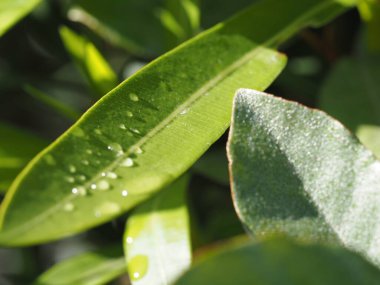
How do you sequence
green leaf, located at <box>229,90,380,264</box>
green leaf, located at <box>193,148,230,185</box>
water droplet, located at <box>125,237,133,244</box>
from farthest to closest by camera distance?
green leaf, located at <box>193,148,230,185</box>, water droplet, located at <box>125,237,133,244</box>, green leaf, located at <box>229,90,380,264</box>

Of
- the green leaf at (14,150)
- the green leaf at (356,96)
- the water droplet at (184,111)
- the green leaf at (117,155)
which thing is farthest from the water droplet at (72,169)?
the green leaf at (356,96)

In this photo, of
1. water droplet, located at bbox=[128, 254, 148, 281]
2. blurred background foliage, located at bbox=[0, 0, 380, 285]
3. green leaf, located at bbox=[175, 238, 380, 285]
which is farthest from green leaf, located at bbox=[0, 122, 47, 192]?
green leaf, located at bbox=[175, 238, 380, 285]

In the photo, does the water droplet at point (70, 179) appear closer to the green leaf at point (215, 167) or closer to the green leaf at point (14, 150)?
the green leaf at point (14, 150)

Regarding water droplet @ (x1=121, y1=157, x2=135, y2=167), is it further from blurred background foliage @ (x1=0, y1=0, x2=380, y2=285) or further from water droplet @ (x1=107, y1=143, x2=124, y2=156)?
blurred background foliage @ (x1=0, y1=0, x2=380, y2=285)

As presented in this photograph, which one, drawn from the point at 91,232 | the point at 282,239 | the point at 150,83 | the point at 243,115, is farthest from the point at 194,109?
the point at 91,232

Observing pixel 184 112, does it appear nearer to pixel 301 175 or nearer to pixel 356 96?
pixel 301 175

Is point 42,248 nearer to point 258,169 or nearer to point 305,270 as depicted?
point 258,169
